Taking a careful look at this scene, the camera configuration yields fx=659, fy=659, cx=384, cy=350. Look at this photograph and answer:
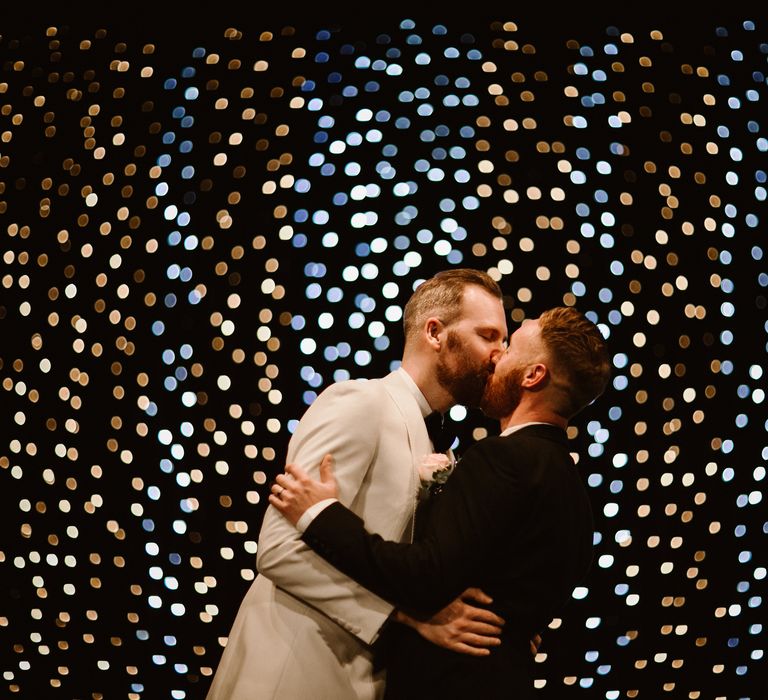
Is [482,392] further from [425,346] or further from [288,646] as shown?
[288,646]

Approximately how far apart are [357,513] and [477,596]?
35 centimetres

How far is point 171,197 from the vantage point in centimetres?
192

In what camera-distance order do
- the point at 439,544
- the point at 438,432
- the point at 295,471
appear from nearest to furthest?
the point at 439,544 → the point at 295,471 → the point at 438,432

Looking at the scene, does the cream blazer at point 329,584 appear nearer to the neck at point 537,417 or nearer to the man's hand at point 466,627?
the man's hand at point 466,627

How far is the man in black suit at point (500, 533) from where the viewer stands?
1453mm

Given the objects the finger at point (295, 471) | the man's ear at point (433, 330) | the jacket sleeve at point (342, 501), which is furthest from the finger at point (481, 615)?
the man's ear at point (433, 330)

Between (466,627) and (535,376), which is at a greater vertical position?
(535,376)

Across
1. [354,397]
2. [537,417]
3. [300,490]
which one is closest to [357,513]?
[300,490]

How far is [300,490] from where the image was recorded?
1529 mm

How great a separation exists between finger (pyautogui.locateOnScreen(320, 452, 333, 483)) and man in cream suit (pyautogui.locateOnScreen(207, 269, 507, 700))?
0.02 m

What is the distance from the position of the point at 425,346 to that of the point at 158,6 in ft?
4.69

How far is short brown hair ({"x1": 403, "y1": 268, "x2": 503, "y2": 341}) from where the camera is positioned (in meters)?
1.72

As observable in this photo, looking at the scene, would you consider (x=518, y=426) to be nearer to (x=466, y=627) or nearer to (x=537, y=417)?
(x=537, y=417)

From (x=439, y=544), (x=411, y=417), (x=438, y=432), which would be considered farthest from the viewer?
(x=438, y=432)
